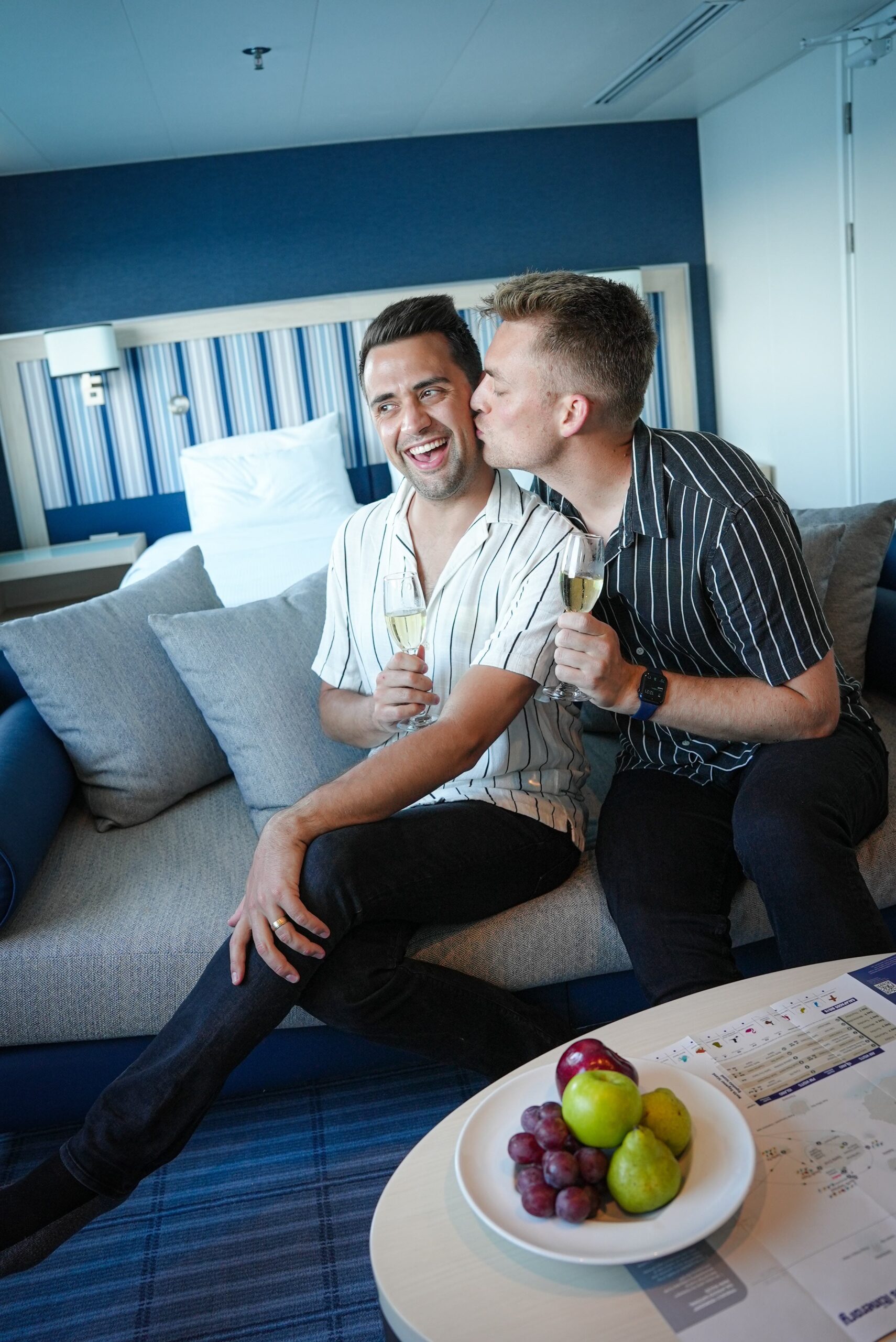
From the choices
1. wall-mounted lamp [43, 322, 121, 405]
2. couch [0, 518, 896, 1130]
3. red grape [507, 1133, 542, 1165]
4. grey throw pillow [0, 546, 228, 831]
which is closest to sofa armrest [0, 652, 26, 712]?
grey throw pillow [0, 546, 228, 831]

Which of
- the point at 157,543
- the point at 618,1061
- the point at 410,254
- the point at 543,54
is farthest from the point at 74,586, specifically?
the point at 618,1061

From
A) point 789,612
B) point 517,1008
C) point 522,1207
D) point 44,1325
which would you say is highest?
point 789,612

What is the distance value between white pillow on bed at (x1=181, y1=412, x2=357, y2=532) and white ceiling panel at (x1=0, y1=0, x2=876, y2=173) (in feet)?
4.35

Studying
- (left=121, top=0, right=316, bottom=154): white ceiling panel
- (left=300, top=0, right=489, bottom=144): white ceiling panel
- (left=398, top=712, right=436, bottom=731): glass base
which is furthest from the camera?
(left=300, top=0, right=489, bottom=144): white ceiling panel

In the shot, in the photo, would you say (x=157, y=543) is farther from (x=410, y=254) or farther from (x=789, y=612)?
(x=789, y=612)

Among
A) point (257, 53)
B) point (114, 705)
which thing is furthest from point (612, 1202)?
point (257, 53)

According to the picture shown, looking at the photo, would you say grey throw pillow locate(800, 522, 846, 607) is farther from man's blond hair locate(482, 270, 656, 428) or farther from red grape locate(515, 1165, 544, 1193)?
red grape locate(515, 1165, 544, 1193)

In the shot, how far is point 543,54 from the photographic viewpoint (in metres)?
3.98

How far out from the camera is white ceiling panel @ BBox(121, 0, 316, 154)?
316 centimetres

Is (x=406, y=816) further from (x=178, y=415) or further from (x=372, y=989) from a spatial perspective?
(x=178, y=415)

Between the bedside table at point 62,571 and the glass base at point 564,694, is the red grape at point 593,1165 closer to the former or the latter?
the glass base at point 564,694

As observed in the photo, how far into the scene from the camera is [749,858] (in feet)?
4.96

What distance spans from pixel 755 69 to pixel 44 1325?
508cm

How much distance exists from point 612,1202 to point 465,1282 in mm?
141
